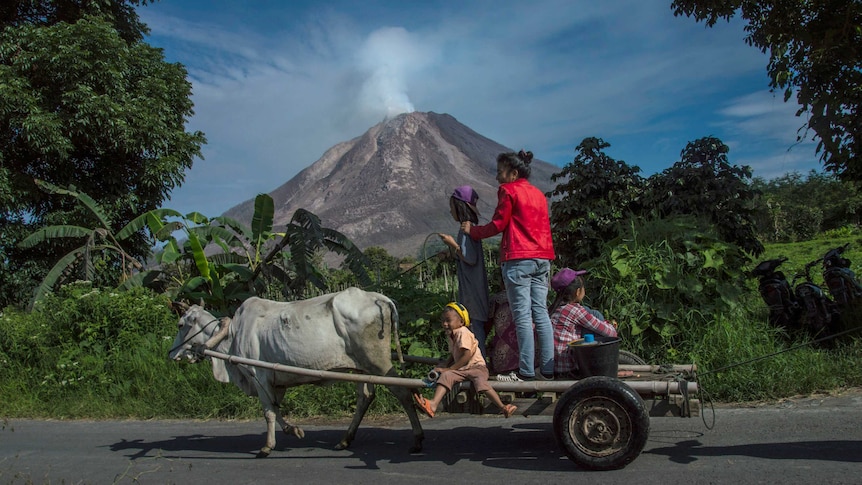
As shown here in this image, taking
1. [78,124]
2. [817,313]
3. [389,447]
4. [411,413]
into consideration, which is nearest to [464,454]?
[411,413]

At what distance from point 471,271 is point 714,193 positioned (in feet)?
14.1

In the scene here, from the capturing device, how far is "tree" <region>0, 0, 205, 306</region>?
40.4 ft

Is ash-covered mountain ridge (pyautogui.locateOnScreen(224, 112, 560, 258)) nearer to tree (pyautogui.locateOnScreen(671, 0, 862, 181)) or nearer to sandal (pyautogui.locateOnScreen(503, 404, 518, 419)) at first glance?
tree (pyautogui.locateOnScreen(671, 0, 862, 181))

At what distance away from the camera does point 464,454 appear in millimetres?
5070

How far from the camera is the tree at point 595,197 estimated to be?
8523 mm

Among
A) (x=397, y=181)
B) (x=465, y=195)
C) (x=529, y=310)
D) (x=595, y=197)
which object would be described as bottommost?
(x=529, y=310)

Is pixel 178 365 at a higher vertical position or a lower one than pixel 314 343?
lower

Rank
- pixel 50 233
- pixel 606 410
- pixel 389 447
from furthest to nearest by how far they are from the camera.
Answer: pixel 50 233 < pixel 389 447 < pixel 606 410

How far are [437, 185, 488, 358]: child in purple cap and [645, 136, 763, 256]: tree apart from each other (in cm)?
378

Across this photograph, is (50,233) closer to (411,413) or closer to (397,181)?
(411,413)

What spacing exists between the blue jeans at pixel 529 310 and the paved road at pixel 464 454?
0.73 metres

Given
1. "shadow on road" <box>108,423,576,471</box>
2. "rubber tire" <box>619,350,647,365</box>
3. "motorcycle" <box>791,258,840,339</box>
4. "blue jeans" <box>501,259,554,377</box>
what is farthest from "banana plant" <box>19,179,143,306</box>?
"motorcycle" <box>791,258,840,339</box>

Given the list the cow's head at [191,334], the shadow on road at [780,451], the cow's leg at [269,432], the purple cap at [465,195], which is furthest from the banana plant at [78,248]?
the shadow on road at [780,451]

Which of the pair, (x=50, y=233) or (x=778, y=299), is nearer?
(x=778, y=299)
